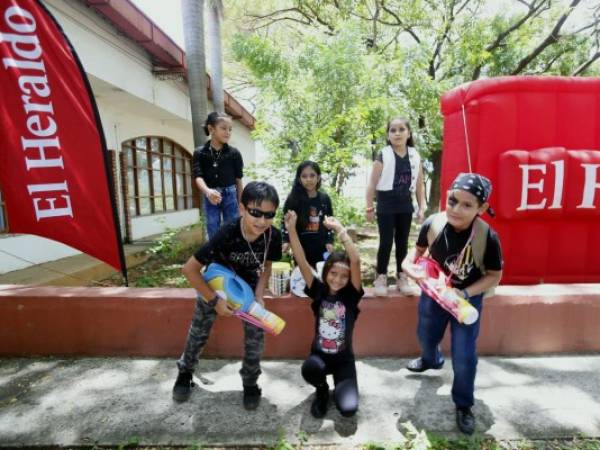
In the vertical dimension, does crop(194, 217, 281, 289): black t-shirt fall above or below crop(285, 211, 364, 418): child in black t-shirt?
above

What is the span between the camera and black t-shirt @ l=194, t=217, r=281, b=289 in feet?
7.26

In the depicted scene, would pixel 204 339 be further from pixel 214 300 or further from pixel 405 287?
pixel 405 287

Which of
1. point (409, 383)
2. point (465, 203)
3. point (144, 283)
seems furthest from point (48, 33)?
point (409, 383)

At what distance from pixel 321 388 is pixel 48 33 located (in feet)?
10.6

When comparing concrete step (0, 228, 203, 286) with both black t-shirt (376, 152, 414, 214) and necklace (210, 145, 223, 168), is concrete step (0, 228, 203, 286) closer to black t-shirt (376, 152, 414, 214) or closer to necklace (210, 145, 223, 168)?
necklace (210, 145, 223, 168)

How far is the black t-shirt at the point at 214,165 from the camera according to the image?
11.0ft

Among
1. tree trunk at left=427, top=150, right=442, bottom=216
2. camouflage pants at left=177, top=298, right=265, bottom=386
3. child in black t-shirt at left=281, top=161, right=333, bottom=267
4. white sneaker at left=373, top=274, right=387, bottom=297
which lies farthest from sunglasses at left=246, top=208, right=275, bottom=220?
tree trunk at left=427, top=150, right=442, bottom=216

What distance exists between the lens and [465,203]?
2066 millimetres

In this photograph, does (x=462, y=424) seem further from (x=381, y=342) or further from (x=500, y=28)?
(x=500, y=28)

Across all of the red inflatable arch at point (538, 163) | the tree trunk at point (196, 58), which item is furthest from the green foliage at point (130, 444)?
the tree trunk at point (196, 58)

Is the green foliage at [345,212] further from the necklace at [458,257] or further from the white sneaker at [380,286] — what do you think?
the necklace at [458,257]

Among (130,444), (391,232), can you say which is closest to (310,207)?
(391,232)

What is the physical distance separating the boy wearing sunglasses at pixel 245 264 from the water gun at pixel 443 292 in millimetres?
912

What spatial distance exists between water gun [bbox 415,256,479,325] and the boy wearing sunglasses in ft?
2.99
